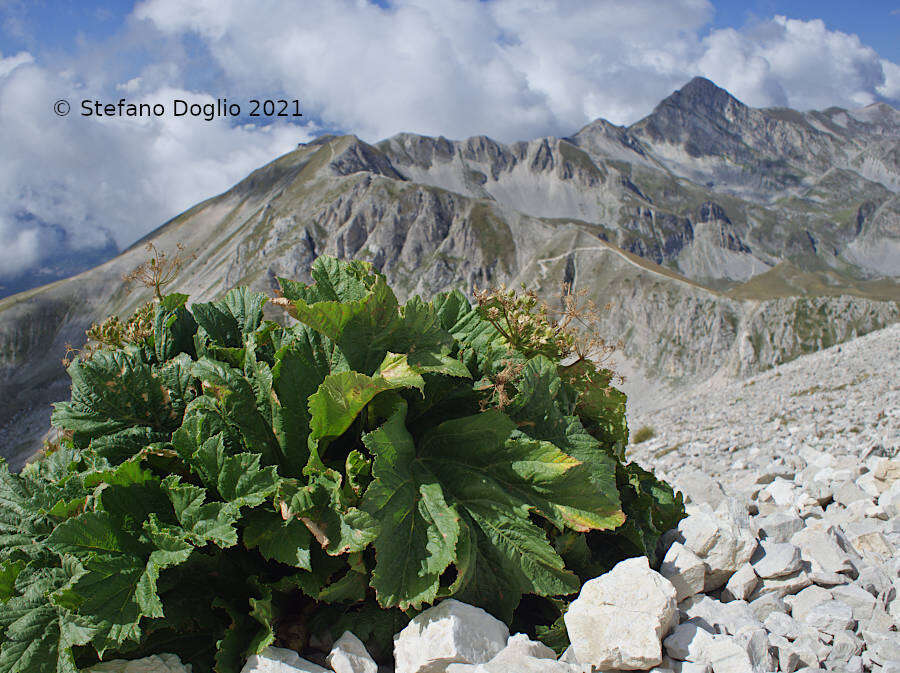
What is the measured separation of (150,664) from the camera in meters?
2.88

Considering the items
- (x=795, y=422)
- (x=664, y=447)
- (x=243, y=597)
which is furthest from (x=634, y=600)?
(x=664, y=447)

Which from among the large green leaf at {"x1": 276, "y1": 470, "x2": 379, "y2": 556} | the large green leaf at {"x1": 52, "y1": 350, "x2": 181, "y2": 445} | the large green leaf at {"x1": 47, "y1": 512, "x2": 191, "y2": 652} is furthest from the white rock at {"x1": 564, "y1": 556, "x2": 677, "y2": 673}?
the large green leaf at {"x1": 52, "y1": 350, "x2": 181, "y2": 445}

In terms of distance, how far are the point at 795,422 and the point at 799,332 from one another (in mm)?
104079

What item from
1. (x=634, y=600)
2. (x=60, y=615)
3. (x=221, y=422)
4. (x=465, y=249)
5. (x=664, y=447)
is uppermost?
(x=465, y=249)

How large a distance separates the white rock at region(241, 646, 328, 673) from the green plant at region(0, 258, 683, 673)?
8cm

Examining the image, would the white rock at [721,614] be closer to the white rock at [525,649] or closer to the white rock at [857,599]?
the white rock at [857,599]

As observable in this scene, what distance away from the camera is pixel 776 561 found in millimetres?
3730

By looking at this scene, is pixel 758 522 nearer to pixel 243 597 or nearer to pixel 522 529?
pixel 522 529

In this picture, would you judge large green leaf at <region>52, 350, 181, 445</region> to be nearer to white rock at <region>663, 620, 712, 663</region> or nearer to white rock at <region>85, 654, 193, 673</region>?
white rock at <region>85, 654, 193, 673</region>

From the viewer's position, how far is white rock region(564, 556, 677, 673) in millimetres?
2857

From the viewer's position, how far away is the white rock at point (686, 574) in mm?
3578

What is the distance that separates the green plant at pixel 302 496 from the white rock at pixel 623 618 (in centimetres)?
26

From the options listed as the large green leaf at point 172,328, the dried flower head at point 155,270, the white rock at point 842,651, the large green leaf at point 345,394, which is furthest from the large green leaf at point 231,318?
the white rock at point 842,651

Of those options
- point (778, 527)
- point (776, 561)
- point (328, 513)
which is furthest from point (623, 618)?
Answer: point (778, 527)
